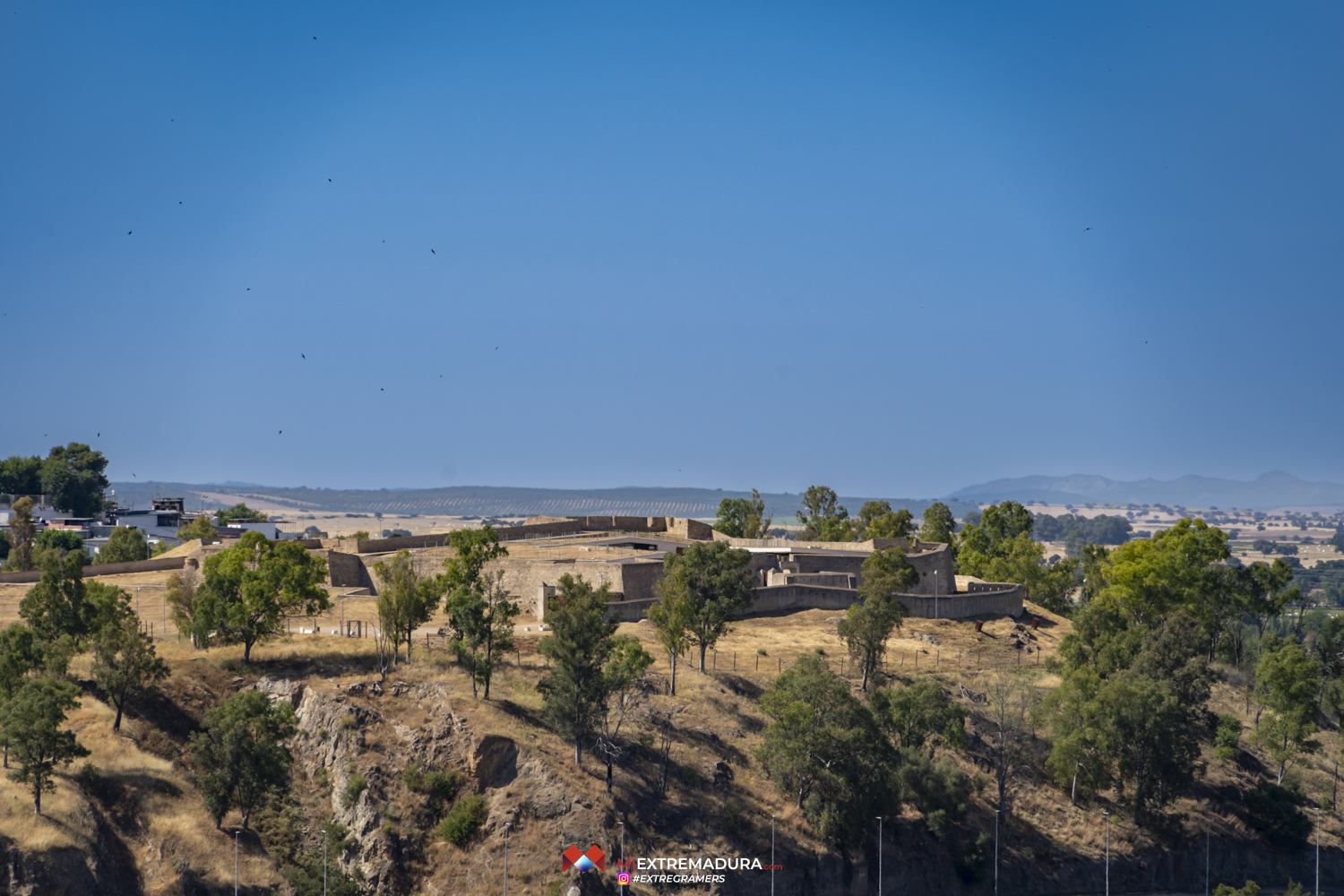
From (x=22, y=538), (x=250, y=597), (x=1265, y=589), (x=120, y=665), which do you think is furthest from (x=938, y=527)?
(x=22, y=538)

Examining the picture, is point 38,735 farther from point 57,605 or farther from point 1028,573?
point 1028,573

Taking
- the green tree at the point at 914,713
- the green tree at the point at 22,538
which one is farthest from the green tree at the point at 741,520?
the green tree at the point at 22,538

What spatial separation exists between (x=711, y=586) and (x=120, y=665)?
31692 mm

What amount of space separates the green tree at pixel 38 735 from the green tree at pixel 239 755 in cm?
495

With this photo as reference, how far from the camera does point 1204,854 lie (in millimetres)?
65500

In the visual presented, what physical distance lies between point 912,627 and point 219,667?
46083 mm

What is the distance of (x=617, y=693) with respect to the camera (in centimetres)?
6238

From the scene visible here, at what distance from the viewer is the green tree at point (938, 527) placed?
115750mm

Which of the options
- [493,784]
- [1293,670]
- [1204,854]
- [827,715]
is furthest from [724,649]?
[1293,670]

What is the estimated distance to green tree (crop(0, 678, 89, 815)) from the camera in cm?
4619

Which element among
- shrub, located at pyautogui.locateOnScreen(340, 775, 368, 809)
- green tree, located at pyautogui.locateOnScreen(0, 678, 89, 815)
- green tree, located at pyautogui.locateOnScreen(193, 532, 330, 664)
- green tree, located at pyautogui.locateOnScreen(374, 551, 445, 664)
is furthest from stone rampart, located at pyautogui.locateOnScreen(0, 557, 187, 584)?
shrub, located at pyautogui.locateOnScreen(340, 775, 368, 809)

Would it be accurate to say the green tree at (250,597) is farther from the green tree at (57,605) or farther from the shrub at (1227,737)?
the shrub at (1227,737)

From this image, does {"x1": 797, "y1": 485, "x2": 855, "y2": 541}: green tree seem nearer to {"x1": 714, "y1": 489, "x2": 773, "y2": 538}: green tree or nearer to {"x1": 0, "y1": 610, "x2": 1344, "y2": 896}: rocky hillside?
{"x1": 714, "y1": 489, "x2": 773, "y2": 538}: green tree

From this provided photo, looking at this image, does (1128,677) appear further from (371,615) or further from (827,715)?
(371,615)
